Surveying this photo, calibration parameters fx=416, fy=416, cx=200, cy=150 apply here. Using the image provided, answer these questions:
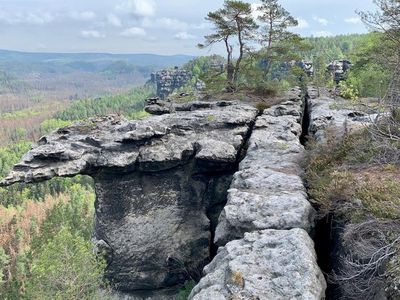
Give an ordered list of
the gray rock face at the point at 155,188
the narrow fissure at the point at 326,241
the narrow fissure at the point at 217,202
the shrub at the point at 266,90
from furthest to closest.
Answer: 1. the shrub at the point at 266,90
2. the narrow fissure at the point at 217,202
3. the gray rock face at the point at 155,188
4. the narrow fissure at the point at 326,241

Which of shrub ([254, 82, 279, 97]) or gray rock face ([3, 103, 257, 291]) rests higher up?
shrub ([254, 82, 279, 97])

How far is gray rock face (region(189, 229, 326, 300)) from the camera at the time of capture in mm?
8859

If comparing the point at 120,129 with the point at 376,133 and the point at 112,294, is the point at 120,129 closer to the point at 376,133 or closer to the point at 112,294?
the point at 112,294

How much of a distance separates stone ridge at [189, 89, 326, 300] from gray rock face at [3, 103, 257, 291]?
413 centimetres

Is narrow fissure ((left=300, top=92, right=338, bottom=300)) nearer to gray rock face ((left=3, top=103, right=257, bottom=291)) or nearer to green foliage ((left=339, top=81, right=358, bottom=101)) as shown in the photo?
green foliage ((left=339, top=81, right=358, bottom=101))

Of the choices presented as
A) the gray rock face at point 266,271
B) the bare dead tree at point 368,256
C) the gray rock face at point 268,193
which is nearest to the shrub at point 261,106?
the gray rock face at point 268,193

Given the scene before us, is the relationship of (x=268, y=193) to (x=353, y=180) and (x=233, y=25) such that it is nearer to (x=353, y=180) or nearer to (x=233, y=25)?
(x=353, y=180)

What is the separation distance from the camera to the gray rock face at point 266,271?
8.86 m

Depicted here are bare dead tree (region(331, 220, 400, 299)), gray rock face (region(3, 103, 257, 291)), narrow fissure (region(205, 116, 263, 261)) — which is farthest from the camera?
narrow fissure (region(205, 116, 263, 261))

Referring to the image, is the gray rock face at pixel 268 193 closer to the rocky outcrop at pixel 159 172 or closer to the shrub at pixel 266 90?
the rocky outcrop at pixel 159 172

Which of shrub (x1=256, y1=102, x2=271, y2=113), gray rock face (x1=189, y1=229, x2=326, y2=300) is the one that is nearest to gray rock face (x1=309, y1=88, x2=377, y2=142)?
shrub (x1=256, y1=102, x2=271, y2=113)

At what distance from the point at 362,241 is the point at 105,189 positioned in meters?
16.0

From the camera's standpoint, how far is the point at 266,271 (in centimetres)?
954

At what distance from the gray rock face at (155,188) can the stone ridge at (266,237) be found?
13.5 ft
